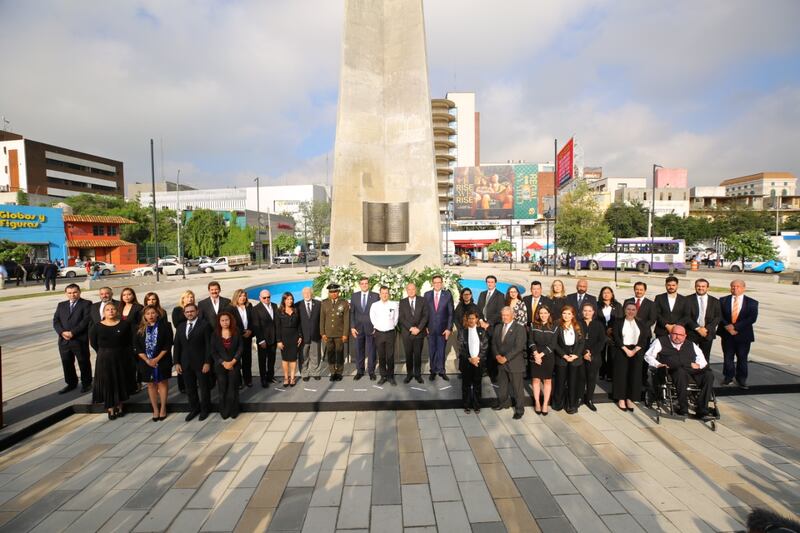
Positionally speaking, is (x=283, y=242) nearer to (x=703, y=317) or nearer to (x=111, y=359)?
(x=111, y=359)

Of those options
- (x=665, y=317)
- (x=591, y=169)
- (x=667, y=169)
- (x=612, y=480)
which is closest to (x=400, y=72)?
(x=665, y=317)

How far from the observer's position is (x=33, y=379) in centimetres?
761

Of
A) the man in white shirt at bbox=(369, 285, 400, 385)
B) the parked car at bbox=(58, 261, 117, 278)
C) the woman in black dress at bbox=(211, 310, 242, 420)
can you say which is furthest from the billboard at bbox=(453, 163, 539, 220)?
the woman in black dress at bbox=(211, 310, 242, 420)

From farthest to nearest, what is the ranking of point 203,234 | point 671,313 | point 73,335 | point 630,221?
point 630,221 < point 203,234 < point 671,313 < point 73,335

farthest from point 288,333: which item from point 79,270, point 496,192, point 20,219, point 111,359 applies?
point 496,192

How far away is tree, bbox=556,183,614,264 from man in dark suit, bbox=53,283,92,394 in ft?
97.5

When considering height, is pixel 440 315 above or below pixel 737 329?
above

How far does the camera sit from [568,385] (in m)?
6.08

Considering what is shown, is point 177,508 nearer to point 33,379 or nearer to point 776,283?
point 33,379

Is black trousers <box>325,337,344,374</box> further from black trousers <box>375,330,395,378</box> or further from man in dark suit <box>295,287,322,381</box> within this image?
black trousers <box>375,330,395,378</box>

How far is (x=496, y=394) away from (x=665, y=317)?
3.27 m

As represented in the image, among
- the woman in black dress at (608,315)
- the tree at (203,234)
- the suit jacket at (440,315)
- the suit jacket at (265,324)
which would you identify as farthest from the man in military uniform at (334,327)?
the tree at (203,234)

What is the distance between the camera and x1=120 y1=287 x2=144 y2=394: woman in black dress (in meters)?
6.09

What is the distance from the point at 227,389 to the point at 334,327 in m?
1.98
